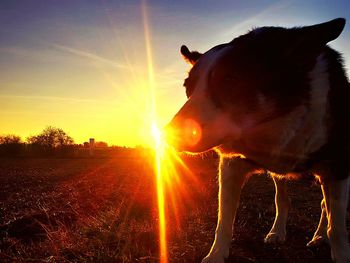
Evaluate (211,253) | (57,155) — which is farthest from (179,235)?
(57,155)

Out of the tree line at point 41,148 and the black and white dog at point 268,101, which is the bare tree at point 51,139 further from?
the black and white dog at point 268,101

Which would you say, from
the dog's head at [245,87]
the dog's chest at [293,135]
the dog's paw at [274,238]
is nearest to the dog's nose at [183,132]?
the dog's head at [245,87]

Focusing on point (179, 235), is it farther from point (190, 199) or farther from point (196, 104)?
point (190, 199)

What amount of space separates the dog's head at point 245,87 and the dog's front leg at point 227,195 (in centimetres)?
119

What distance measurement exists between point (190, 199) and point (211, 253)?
4.88 meters

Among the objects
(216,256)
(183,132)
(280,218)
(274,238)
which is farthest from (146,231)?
(183,132)

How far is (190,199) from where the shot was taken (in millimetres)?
8789

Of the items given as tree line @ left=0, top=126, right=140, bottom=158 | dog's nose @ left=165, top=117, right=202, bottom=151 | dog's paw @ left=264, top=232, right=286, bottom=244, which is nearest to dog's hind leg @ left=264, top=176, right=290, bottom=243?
dog's paw @ left=264, top=232, right=286, bottom=244

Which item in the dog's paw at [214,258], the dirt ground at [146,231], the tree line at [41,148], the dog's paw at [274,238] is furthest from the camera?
the tree line at [41,148]

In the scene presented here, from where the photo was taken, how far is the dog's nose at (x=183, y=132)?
2.73m

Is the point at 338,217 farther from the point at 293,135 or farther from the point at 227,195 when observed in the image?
the point at 293,135

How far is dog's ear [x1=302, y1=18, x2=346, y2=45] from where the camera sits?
272 centimetres

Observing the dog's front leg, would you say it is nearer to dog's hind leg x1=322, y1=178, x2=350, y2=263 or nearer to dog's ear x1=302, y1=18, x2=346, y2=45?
dog's hind leg x1=322, y1=178, x2=350, y2=263

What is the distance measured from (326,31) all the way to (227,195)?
204 cm
